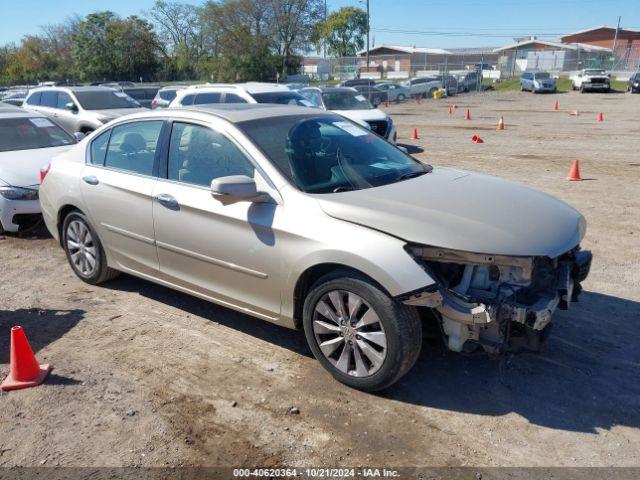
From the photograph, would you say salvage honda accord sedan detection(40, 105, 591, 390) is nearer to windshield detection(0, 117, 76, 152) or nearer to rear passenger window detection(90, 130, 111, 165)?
rear passenger window detection(90, 130, 111, 165)

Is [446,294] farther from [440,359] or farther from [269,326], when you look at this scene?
[269,326]

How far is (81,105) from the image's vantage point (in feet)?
43.9

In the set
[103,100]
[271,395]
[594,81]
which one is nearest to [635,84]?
[594,81]

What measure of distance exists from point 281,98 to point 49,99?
622 centimetres

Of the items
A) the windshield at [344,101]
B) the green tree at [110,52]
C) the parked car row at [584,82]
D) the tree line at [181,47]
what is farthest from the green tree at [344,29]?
the windshield at [344,101]

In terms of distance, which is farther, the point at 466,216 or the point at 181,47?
the point at 181,47

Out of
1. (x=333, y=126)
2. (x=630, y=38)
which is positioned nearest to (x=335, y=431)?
(x=333, y=126)

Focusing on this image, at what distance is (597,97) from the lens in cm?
3625

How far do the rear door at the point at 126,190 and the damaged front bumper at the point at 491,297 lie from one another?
95.7 inches

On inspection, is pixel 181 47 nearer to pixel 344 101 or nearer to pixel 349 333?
pixel 344 101

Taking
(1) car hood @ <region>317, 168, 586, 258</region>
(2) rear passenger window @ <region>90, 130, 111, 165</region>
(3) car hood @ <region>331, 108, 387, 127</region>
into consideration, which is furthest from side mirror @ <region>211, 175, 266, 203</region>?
(3) car hood @ <region>331, 108, 387, 127</region>

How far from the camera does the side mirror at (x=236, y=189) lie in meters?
3.67

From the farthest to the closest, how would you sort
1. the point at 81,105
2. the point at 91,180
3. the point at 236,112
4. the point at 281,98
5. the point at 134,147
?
the point at 81,105, the point at 281,98, the point at 91,180, the point at 134,147, the point at 236,112

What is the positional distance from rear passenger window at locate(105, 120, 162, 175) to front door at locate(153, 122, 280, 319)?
269 millimetres
